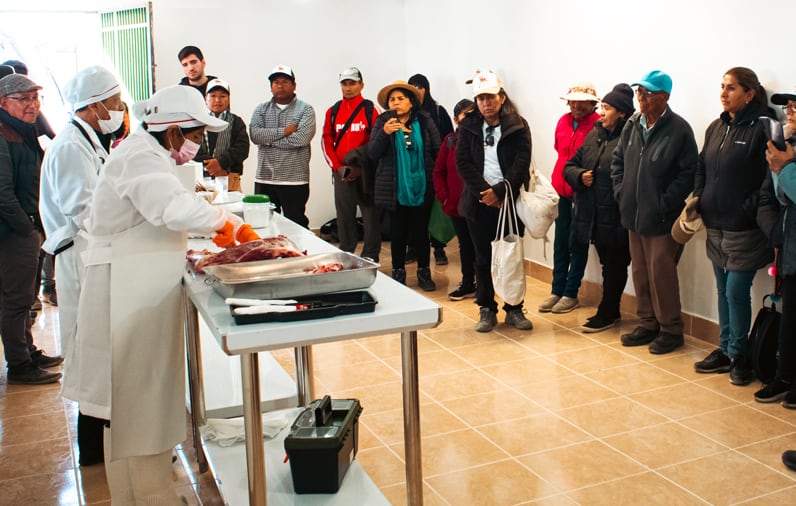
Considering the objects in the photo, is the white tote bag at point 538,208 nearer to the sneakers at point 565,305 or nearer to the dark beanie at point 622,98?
the dark beanie at point 622,98

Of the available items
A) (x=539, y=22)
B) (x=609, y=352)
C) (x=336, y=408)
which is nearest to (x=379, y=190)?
(x=539, y=22)

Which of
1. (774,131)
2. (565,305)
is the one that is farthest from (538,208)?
(774,131)

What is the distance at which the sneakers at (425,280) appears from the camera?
19.8 ft

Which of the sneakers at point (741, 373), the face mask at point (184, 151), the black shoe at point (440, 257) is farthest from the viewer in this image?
the black shoe at point (440, 257)

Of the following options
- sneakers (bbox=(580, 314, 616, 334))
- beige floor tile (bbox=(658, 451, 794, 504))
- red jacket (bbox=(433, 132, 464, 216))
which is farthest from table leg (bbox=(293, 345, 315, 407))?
red jacket (bbox=(433, 132, 464, 216))

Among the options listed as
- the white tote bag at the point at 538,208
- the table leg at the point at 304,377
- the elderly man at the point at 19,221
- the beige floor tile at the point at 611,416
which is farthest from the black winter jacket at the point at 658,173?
the elderly man at the point at 19,221

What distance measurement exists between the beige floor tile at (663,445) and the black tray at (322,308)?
1.58 metres

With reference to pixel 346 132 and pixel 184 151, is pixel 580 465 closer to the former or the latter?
pixel 184 151

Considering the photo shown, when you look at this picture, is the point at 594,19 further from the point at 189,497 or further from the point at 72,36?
the point at 72,36

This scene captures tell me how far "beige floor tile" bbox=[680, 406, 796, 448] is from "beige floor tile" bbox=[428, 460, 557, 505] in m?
0.87

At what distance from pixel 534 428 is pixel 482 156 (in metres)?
1.85

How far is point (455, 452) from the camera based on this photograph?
11.0ft

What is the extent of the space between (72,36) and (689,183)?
19.1 ft

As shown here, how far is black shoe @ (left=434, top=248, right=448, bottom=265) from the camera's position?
684 cm
